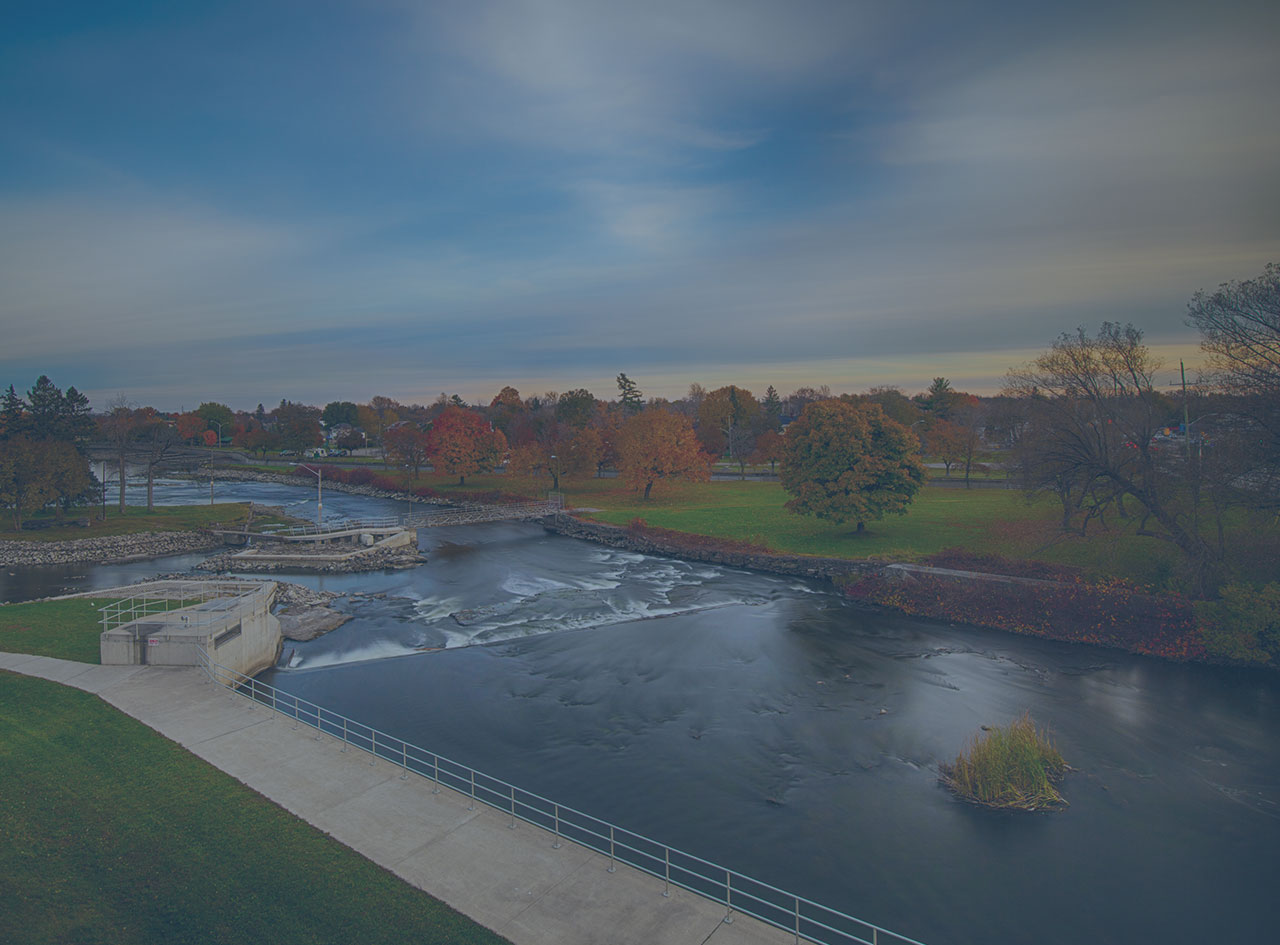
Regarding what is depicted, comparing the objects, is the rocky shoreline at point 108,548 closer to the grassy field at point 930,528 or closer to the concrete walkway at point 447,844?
the grassy field at point 930,528

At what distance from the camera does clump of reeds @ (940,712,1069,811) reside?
1891cm

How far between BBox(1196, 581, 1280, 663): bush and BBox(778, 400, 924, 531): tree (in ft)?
70.6

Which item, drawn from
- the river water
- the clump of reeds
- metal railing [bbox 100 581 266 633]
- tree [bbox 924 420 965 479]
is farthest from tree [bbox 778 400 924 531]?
metal railing [bbox 100 581 266 633]

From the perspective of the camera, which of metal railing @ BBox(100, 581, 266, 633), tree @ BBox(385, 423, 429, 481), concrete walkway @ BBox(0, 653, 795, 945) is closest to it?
concrete walkway @ BBox(0, 653, 795, 945)

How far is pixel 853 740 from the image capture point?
22.6 metres

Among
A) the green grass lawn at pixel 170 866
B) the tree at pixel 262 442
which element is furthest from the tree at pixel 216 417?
the green grass lawn at pixel 170 866

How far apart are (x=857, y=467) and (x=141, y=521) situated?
59093 millimetres

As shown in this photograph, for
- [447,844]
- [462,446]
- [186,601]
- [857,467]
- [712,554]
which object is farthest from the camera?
[462,446]

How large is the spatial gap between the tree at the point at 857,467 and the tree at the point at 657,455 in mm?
23693

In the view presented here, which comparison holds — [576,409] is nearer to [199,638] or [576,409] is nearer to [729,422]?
[729,422]

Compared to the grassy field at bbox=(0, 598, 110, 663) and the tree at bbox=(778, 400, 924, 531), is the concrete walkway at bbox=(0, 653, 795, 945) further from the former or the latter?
the tree at bbox=(778, 400, 924, 531)

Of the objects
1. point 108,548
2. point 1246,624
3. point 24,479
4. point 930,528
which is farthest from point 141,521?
point 1246,624

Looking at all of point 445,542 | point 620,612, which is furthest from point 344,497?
point 620,612

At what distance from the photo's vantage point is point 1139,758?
21.3m
